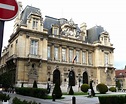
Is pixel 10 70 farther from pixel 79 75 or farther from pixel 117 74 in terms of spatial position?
pixel 117 74

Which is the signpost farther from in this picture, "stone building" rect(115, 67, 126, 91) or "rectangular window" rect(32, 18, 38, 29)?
"stone building" rect(115, 67, 126, 91)

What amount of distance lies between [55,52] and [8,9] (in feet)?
131

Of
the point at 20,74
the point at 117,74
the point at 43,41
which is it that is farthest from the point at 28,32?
the point at 117,74

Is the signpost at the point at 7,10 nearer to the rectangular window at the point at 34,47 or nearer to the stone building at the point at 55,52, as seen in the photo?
the stone building at the point at 55,52

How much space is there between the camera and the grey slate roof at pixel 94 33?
5191 cm

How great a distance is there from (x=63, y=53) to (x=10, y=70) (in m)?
12.9

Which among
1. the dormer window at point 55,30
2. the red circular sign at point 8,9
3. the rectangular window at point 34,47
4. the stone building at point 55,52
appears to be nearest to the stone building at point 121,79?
the stone building at point 55,52

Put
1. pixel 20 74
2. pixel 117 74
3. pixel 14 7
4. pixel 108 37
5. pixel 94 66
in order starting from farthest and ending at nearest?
pixel 117 74 → pixel 108 37 → pixel 94 66 → pixel 20 74 → pixel 14 7

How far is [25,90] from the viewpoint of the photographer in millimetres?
26984

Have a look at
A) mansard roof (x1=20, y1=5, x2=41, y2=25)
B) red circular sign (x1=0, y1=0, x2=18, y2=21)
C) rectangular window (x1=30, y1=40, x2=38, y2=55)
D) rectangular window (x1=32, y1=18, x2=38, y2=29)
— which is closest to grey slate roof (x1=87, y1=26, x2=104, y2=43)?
mansard roof (x1=20, y1=5, x2=41, y2=25)

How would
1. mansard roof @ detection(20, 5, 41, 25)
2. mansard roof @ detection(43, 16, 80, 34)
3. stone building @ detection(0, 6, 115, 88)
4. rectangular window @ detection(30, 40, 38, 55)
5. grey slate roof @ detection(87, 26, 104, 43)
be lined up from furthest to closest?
grey slate roof @ detection(87, 26, 104, 43)
mansard roof @ detection(43, 16, 80, 34)
mansard roof @ detection(20, 5, 41, 25)
rectangular window @ detection(30, 40, 38, 55)
stone building @ detection(0, 6, 115, 88)

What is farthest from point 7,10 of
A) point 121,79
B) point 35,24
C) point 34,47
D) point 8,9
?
point 121,79

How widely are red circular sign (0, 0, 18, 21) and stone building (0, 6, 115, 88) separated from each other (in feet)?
110

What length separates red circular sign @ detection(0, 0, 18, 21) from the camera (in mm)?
3069
